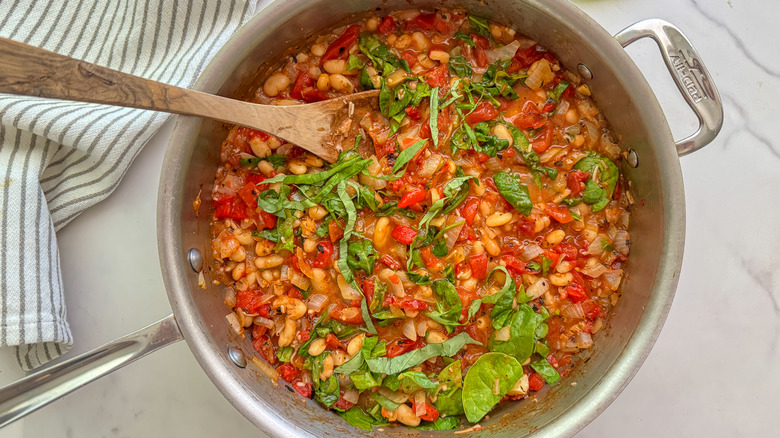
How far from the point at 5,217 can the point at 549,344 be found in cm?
292

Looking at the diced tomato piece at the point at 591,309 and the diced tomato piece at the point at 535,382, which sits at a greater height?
the diced tomato piece at the point at 591,309

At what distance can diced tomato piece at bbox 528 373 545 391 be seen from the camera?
3061mm

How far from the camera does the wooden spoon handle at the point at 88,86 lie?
186cm

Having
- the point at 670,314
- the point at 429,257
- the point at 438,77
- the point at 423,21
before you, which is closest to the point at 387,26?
the point at 423,21

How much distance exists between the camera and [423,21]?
10.2ft

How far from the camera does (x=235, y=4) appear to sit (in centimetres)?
324

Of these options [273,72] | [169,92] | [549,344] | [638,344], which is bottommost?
[549,344]

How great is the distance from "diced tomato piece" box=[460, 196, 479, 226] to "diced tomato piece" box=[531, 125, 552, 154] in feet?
1.36

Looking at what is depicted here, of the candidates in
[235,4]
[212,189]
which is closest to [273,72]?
[235,4]

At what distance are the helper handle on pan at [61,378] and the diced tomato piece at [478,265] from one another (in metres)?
1.57

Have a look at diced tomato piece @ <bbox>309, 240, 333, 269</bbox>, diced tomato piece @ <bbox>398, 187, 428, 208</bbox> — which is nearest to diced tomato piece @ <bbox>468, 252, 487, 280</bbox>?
diced tomato piece @ <bbox>398, 187, 428, 208</bbox>

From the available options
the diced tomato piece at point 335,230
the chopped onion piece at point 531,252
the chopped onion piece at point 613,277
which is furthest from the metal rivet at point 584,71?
the diced tomato piece at point 335,230

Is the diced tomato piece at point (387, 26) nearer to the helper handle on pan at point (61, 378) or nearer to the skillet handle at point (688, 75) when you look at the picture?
the skillet handle at point (688, 75)

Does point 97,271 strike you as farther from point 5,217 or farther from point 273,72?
point 273,72
